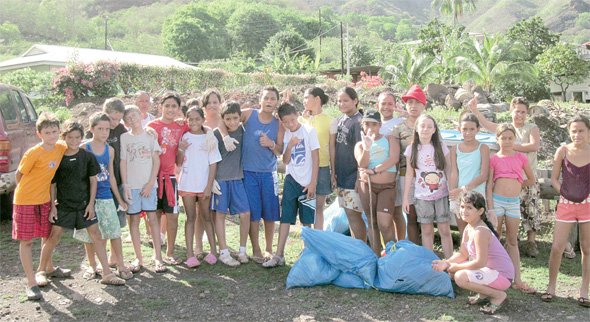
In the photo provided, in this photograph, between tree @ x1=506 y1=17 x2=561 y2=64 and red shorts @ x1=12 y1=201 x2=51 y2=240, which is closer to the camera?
red shorts @ x1=12 y1=201 x2=51 y2=240

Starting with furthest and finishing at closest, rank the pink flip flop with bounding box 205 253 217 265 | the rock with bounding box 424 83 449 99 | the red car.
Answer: the rock with bounding box 424 83 449 99, the red car, the pink flip flop with bounding box 205 253 217 265

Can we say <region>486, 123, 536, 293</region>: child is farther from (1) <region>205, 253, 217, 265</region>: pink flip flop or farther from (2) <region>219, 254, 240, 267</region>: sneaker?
(1) <region>205, 253, 217, 265</region>: pink flip flop

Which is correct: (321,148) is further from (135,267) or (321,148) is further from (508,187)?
(135,267)

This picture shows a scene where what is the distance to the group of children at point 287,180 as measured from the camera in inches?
166

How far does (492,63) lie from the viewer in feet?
94.8

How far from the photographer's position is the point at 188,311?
3965 mm

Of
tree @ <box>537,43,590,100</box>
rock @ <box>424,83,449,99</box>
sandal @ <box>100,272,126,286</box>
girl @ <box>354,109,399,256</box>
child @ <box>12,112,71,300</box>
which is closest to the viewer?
child @ <box>12,112,71,300</box>

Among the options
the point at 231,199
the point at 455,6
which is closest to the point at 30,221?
the point at 231,199

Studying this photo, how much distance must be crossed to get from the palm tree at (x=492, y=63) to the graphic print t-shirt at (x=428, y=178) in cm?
2528

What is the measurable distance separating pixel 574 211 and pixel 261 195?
278 centimetres

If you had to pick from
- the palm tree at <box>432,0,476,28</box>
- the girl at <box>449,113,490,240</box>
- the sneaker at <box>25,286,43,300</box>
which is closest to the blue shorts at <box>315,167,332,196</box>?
the girl at <box>449,113,490,240</box>

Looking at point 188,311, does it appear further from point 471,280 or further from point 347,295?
point 471,280

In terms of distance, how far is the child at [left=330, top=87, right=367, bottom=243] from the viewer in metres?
4.96

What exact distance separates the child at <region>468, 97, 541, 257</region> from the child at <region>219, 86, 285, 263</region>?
202cm
